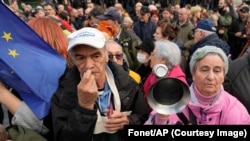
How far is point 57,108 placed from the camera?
A: 81.7 inches

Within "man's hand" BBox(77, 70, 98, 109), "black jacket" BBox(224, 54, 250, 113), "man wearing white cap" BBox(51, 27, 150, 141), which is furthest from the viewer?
"black jacket" BBox(224, 54, 250, 113)

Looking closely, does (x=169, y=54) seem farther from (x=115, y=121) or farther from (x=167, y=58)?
(x=115, y=121)

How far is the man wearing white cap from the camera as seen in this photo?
1.95 m

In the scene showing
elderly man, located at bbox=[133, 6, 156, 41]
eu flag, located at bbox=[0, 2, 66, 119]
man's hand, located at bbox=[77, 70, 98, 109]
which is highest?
elderly man, located at bbox=[133, 6, 156, 41]

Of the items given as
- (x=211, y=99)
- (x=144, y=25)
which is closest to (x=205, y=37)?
(x=211, y=99)

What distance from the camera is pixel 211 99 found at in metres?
2.35

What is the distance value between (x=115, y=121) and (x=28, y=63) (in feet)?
2.26

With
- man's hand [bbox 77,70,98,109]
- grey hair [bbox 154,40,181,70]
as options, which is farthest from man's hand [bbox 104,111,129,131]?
grey hair [bbox 154,40,181,70]

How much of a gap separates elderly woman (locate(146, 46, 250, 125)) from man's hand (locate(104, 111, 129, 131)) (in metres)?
0.43

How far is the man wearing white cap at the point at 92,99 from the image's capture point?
76.7 inches

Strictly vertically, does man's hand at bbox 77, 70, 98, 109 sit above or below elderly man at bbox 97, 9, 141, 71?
below

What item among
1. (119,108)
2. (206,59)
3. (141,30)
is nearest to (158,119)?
(119,108)

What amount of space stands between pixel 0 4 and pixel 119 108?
96 cm

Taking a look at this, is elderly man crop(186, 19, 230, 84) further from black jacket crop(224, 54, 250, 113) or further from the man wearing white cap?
the man wearing white cap
